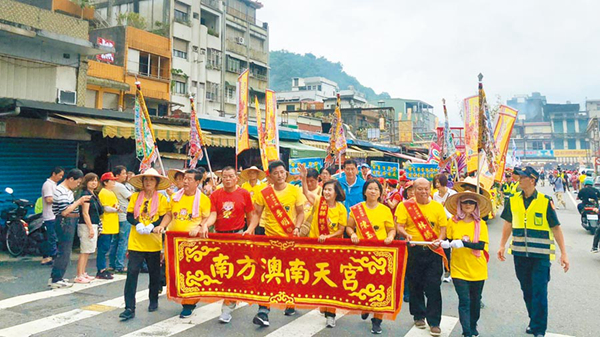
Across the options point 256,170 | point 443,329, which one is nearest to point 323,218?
point 443,329

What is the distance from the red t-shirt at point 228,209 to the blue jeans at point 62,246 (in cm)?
282

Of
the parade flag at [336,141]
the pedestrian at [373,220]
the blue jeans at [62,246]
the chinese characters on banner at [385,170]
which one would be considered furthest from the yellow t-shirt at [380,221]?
the chinese characters on banner at [385,170]

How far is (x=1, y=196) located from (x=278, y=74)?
7442cm

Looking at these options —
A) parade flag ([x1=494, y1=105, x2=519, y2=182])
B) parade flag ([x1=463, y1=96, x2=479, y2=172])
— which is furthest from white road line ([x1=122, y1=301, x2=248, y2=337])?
parade flag ([x1=494, y1=105, x2=519, y2=182])

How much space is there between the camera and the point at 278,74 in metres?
82.4

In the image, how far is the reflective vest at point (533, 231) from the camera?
4832 millimetres

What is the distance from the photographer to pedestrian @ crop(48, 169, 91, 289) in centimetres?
673

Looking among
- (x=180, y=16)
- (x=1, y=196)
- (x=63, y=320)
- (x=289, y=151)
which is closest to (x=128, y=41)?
(x=180, y=16)

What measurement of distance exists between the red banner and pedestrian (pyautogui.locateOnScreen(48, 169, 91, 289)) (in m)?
2.38

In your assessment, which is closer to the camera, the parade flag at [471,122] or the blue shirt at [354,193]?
the blue shirt at [354,193]

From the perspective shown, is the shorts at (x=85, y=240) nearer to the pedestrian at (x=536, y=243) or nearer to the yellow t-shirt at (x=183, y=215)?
the yellow t-shirt at (x=183, y=215)

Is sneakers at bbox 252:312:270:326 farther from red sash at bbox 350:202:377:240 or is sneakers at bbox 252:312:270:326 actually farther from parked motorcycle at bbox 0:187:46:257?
parked motorcycle at bbox 0:187:46:257

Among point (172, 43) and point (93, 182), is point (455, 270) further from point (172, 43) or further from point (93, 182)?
point (172, 43)

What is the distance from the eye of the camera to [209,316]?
5473mm
